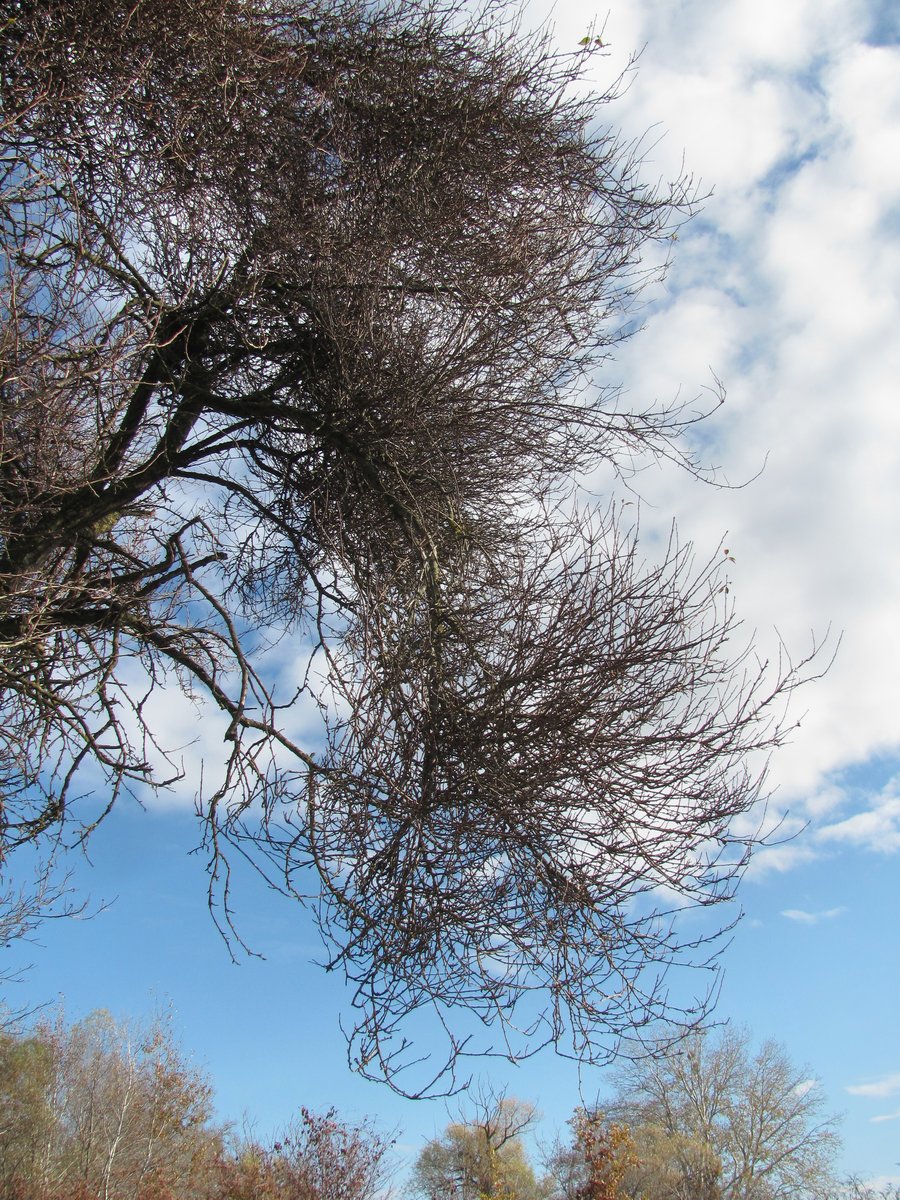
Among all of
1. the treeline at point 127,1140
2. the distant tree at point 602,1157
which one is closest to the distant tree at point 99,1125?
the treeline at point 127,1140

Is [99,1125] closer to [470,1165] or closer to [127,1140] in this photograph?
[127,1140]

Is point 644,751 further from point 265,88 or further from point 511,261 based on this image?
point 265,88

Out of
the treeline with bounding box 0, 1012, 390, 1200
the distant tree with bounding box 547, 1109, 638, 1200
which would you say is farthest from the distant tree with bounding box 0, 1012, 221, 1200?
the distant tree with bounding box 547, 1109, 638, 1200

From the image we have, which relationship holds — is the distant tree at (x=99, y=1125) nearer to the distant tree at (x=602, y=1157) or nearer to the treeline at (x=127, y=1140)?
the treeline at (x=127, y=1140)

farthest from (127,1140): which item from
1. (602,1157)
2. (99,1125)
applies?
(602,1157)

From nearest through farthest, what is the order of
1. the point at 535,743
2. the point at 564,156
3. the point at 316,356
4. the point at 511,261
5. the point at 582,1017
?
the point at 535,743
the point at 582,1017
the point at 511,261
the point at 316,356
the point at 564,156

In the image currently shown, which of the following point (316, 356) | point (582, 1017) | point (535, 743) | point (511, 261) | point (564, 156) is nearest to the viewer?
point (535, 743)

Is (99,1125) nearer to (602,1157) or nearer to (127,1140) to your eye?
(127,1140)

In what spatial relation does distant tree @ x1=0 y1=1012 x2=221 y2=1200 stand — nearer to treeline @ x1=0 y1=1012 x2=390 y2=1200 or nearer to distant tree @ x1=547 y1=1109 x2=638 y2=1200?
treeline @ x1=0 y1=1012 x2=390 y2=1200

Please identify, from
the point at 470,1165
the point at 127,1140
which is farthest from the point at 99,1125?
the point at 470,1165

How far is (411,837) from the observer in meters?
3.46

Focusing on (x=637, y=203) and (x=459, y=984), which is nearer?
(x=459, y=984)

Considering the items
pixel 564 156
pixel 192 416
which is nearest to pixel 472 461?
pixel 192 416

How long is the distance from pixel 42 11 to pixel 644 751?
3541 millimetres
